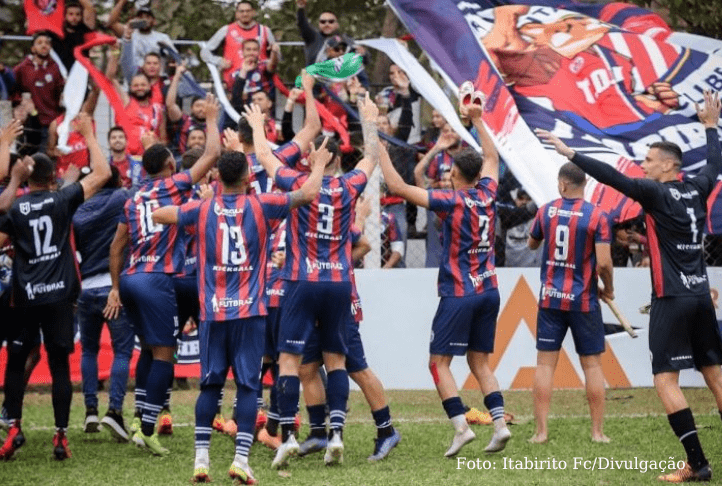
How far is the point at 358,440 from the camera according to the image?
1136 centimetres

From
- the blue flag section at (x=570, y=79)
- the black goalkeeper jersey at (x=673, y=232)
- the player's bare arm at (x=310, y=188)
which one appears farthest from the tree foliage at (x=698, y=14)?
the player's bare arm at (x=310, y=188)

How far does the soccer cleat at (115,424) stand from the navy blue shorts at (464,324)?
9.86 feet

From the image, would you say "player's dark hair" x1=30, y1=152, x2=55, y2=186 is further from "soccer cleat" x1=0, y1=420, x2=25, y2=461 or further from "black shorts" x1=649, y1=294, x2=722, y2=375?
"black shorts" x1=649, y1=294, x2=722, y2=375

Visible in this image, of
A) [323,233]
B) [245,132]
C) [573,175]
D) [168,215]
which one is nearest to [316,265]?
[323,233]

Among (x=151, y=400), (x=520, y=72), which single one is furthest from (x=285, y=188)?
(x=520, y=72)

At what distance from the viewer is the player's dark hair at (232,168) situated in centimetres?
913

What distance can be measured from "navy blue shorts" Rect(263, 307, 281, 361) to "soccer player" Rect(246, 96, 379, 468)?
2.10 ft

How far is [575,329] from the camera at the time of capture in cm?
1111

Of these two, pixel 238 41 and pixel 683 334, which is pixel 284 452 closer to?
pixel 683 334

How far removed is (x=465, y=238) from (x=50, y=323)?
11.5 feet

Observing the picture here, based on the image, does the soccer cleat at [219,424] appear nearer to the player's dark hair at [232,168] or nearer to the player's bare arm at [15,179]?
the player's bare arm at [15,179]

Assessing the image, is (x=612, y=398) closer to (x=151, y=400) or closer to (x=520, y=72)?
(x=520, y=72)

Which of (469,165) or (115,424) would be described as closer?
(469,165)

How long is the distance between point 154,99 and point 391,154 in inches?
124
